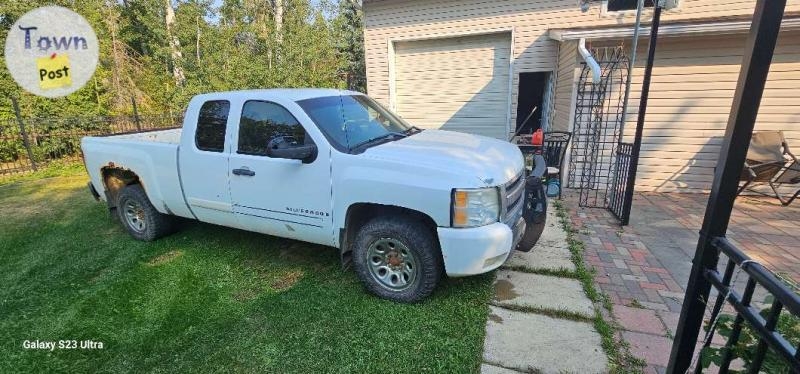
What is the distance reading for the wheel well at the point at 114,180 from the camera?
4.71m

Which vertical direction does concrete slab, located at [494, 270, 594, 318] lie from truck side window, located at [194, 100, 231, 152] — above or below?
below

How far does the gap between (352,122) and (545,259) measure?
2.40 meters

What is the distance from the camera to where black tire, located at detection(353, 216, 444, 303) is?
2904mm

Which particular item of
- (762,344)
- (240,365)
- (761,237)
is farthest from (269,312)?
(761,237)

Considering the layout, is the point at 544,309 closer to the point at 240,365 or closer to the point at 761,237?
the point at 240,365

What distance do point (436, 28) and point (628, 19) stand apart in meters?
A: 4.18

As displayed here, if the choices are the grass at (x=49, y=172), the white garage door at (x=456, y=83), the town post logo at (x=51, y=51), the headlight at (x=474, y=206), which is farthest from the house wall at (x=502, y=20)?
the town post logo at (x=51, y=51)

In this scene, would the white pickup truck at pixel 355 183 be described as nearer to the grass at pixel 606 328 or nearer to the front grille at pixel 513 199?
the front grille at pixel 513 199

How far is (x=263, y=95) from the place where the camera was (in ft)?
11.5

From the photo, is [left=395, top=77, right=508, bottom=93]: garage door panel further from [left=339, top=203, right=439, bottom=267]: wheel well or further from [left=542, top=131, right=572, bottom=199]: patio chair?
[left=339, top=203, right=439, bottom=267]: wheel well

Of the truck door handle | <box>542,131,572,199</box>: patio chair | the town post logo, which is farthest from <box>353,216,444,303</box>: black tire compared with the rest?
the town post logo

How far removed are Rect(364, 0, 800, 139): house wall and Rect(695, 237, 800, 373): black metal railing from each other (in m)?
7.67

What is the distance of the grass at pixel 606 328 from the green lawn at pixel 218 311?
0.85m

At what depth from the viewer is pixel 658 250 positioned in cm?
403
